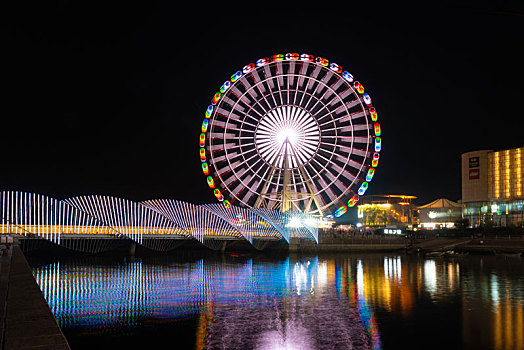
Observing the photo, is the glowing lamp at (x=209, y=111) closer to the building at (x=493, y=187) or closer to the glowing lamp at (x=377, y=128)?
the glowing lamp at (x=377, y=128)

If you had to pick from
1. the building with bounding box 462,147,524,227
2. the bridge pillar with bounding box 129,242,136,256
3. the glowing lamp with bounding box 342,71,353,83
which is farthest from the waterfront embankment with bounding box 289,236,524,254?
the building with bounding box 462,147,524,227

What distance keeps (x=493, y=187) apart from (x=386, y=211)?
47980 mm

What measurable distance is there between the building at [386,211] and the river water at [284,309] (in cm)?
10259

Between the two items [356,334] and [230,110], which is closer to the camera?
[356,334]

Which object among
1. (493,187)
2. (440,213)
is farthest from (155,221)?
(440,213)

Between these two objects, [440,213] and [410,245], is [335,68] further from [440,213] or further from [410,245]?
[440,213]

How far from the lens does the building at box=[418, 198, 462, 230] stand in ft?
384

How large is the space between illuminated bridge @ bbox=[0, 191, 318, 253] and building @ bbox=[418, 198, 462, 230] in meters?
64.4

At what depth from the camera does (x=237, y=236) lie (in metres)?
58.5

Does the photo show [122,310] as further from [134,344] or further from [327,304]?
[327,304]

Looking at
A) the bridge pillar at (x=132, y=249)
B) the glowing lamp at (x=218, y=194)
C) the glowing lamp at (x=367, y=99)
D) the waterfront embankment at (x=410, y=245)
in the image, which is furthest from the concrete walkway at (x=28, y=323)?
the glowing lamp at (x=367, y=99)

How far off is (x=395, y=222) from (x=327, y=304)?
427 ft

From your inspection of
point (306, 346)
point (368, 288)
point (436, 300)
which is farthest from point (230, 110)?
point (306, 346)

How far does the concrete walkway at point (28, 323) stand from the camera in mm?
9727
